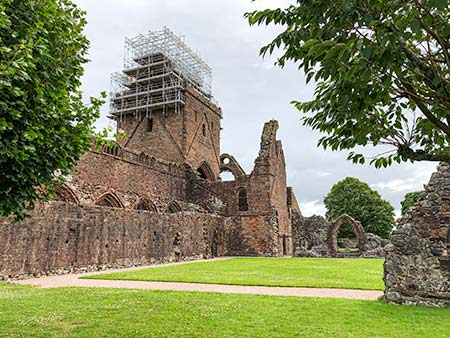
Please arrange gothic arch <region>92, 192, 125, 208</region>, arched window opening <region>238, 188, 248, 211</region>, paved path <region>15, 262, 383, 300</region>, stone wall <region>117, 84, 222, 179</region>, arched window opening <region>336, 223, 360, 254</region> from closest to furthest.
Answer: paved path <region>15, 262, 383, 300</region> < gothic arch <region>92, 192, 125, 208</region> < arched window opening <region>238, 188, 248, 211</region> < stone wall <region>117, 84, 222, 179</region> < arched window opening <region>336, 223, 360, 254</region>

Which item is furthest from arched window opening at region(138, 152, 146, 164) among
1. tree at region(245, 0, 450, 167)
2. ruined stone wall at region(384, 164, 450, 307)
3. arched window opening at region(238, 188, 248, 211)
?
tree at region(245, 0, 450, 167)

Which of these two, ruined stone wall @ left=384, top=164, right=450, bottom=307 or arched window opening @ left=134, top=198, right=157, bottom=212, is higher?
arched window opening @ left=134, top=198, right=157, bottom=212

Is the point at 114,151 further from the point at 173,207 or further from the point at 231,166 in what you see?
the point at 231,166

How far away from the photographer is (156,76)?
136ft

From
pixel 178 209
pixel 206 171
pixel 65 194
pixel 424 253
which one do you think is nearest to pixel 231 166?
pixel 206 171

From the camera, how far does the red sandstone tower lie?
124 ft

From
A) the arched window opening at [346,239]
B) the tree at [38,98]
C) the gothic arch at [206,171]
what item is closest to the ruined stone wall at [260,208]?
the gothic arch at [206,171]

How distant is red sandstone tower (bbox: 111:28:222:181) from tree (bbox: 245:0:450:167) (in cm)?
3171

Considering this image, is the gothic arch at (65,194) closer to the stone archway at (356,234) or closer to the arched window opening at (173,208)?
the arched window opening at (173,208)

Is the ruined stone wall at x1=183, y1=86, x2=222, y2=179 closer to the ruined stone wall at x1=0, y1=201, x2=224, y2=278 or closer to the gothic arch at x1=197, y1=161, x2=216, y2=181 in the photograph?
the gothic arch at x1=197, y1=161, x2=216, y2=181

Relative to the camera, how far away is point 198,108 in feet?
134

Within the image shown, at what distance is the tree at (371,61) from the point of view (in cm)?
284

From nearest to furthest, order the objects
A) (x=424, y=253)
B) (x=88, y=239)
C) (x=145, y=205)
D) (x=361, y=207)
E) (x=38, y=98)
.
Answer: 1. (x=38, y=98)
2. (x=424, y=253)
3. (x=88, y=239)
4. (x=145, y=205)
5. (x=361, y=207)

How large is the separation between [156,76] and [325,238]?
24466 mm
